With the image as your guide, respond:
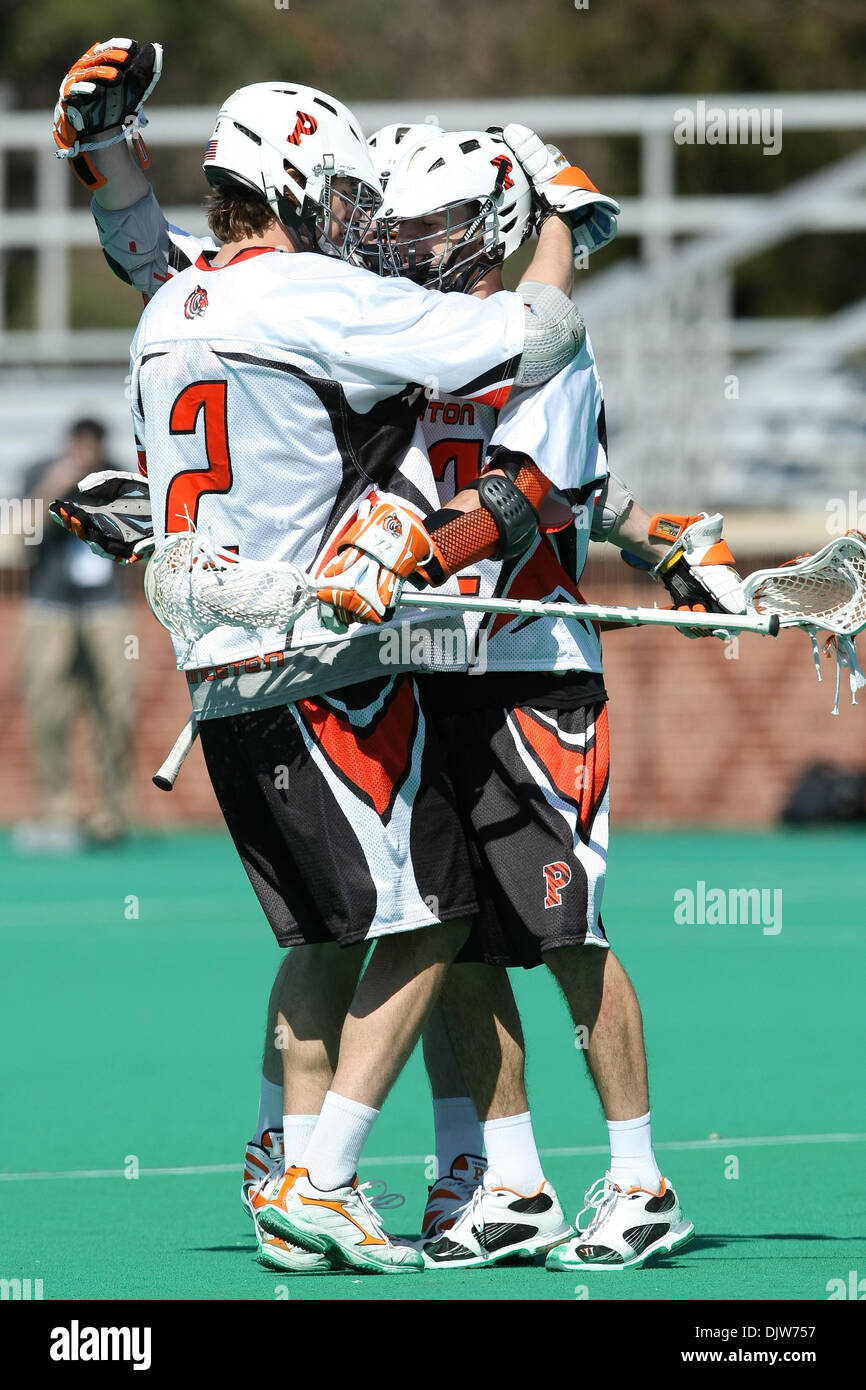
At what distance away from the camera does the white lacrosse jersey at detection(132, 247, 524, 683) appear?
4.56m

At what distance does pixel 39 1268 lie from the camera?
4.86 metres

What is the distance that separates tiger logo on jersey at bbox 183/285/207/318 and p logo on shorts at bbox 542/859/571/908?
1.39 m

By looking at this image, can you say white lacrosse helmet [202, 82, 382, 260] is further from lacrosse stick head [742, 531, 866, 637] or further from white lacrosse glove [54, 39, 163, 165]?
lacrosse stick head [742, 531, 866, 637]

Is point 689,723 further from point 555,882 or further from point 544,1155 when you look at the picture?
point 555,882

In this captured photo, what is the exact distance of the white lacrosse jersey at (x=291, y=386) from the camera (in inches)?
179

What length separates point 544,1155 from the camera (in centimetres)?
620

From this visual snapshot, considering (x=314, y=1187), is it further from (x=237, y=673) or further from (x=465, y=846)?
(x=237, y=673)

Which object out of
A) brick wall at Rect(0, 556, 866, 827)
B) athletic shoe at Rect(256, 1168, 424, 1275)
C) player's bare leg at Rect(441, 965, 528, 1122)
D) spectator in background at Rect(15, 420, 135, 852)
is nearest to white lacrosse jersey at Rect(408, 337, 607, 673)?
player's bare leg at Rect(441, 965, 528, 1122)

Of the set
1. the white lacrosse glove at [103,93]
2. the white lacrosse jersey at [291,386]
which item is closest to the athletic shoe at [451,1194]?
the white lacrosse jersey at [291,386]

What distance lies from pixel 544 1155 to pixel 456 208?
2654 mm

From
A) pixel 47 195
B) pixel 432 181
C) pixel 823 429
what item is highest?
pixel 47 195

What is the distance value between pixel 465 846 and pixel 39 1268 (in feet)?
4.20

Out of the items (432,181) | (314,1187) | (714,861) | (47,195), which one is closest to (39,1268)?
(314,1187)

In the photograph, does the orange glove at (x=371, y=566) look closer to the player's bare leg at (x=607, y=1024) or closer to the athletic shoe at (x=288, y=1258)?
the player's bare leg at (x=607, y=1024)
